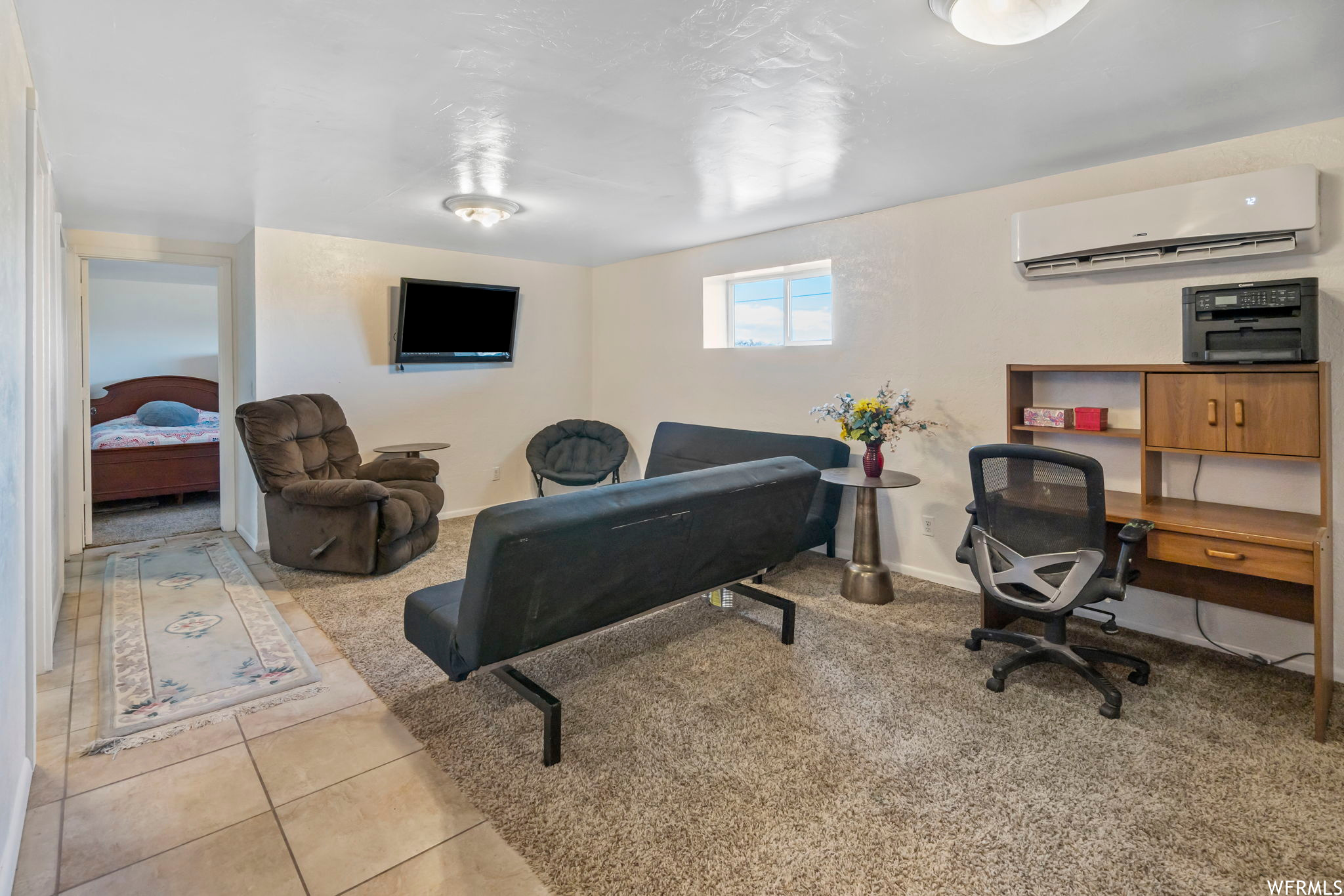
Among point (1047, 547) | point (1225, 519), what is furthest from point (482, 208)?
point (1225, 519)

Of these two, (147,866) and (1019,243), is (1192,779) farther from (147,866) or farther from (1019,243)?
(147,866)

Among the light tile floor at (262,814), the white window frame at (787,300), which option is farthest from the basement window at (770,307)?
the light tile floor at (262,814)

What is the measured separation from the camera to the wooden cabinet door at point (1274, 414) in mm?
2475

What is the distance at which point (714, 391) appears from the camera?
5.14 metres

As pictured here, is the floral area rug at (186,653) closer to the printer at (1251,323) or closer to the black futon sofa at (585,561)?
the black futon sofa at (585,561)

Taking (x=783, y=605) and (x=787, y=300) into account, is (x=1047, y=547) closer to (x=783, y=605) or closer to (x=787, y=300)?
(x=783, y=605)

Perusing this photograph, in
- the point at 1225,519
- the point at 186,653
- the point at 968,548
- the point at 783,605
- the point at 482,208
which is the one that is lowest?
the point at 186,653

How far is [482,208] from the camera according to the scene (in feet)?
12.3

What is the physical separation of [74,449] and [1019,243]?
243 inches

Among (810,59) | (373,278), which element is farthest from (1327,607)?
(373,278)

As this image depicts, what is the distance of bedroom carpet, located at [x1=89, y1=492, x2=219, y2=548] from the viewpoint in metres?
4.88

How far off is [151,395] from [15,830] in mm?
6799

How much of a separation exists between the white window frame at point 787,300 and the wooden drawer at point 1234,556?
88.1 inches

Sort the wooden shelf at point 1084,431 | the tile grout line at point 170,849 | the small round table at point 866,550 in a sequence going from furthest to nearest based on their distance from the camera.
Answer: the small round table at point 866,550 → the wooden shelf at point 1084,431 → the tile grout line at point 170,849
